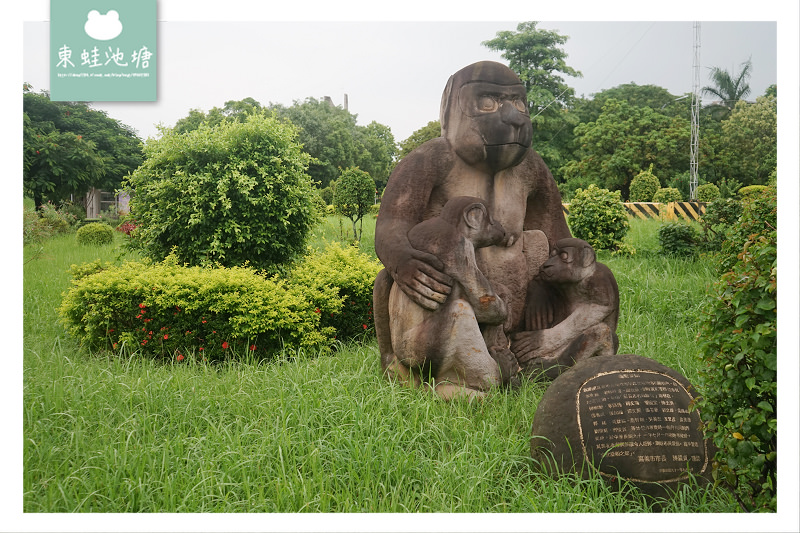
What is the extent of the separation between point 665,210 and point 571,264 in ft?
41.6

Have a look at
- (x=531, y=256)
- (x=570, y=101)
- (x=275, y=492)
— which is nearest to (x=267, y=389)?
(x=275, y=492)

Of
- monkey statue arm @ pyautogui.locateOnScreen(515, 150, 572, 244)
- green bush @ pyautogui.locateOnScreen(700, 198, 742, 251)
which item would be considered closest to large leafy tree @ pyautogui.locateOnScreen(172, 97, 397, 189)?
green bush @ pyautogui.locateOnScreen(700, 198, 742, 251)

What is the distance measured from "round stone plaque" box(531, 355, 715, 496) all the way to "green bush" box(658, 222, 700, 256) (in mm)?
6566

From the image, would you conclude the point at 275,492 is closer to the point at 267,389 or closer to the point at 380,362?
the point at 267,389

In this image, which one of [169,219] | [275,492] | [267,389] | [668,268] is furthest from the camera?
[668,268]

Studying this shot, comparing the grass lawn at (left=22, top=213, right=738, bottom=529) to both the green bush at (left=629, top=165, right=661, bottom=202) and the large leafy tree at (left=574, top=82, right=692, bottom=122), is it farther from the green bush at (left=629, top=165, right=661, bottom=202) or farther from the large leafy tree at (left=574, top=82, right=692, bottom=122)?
the large leafy tree at (left=574, top=82, right=692, bottom=122)

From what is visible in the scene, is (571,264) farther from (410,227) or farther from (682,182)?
(682,182)

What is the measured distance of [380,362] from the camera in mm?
3988

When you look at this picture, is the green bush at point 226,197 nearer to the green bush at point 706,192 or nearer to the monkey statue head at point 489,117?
the monkey statue head at point 489,117

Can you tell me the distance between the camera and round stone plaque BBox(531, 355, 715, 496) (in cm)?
247

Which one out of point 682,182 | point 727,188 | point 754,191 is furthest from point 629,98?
point 754,191

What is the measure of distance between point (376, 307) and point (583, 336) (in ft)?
4.28

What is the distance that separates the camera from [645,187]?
19109mm

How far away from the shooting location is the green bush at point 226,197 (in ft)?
19.5
